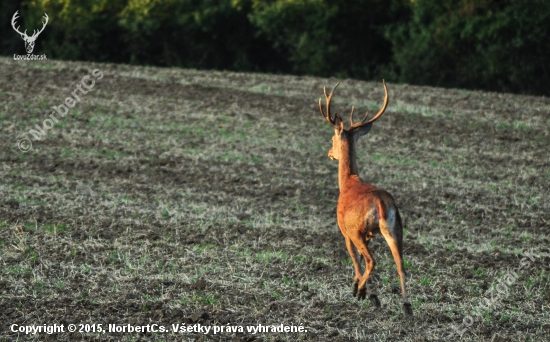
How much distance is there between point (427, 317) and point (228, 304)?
1.63 m

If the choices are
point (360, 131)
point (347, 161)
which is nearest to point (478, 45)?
point (360, 131)

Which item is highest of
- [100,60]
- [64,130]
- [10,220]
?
[100,60]

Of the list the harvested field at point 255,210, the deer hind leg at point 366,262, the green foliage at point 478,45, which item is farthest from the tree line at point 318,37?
the deer hind leg at point 366,262

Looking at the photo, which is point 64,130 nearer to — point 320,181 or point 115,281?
point 320,181

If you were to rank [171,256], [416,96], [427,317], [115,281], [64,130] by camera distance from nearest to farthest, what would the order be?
[427,317], [115,281], [171,256], [64,130], [416,96]

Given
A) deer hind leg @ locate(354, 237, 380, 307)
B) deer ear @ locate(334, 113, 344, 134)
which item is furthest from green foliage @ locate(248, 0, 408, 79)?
deer hind leg @ locate(354, 237, 380, 307)

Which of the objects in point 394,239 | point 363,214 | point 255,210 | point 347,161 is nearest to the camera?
point 394,239

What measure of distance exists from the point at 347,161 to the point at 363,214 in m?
0.70

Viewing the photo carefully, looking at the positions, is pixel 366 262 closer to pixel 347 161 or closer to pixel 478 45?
pixel 347 161

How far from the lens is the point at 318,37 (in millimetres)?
24656

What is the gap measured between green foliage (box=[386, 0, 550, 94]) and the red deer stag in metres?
16.1

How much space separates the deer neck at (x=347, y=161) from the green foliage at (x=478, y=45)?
52.6 ft

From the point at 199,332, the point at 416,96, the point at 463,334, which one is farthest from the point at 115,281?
the point at 416,96

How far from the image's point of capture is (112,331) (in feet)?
20.2
